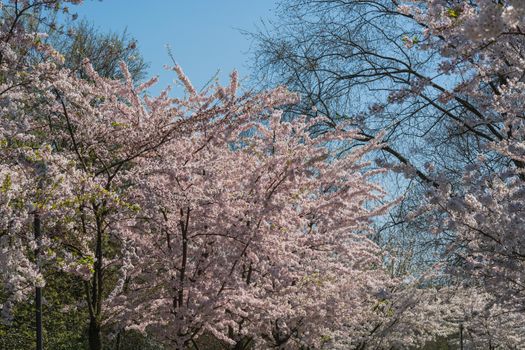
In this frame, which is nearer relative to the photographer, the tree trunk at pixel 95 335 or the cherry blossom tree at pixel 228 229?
the tree trunk at pixel 95 335

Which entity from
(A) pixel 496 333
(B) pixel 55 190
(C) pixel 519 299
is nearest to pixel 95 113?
(B) pixel 55 190

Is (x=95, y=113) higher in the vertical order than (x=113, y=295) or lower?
higher

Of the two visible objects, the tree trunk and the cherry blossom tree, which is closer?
the tree trunk

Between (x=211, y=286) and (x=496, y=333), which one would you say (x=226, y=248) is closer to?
(x=211, y=286)

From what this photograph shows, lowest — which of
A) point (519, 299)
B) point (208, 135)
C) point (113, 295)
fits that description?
point (519, 299)

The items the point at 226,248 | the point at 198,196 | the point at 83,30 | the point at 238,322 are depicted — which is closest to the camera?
the point at 198,196

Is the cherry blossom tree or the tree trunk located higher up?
the cherry blossom tree

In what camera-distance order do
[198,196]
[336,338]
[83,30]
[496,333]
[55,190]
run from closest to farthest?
[55,190] → [198,196] → [336,338] → [496,333] → [83,30]

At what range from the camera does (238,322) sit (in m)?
8.02

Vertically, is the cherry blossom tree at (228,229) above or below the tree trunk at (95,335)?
above

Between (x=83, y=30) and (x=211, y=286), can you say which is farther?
(x=83, y=30)

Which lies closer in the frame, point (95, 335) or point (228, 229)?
point (95, 335)

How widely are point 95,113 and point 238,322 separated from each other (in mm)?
3098

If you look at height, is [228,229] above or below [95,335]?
above
